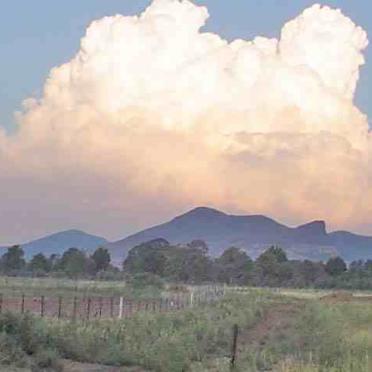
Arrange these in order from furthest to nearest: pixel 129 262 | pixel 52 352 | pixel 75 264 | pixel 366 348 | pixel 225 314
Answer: pixel 129 262
pixel 75 264
pixel 225 314
pixel 366 348
pixel 52 352

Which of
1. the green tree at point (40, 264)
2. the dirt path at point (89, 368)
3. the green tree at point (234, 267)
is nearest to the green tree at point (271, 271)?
the green tree at point (234, 267)

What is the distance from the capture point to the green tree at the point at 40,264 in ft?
436

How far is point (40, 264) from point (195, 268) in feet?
68.5

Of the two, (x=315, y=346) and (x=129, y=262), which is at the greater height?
(x=129, y=262)

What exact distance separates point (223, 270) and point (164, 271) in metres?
9.68

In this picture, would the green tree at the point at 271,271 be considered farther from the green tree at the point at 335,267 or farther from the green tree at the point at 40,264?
the green tree at the point at 40,264

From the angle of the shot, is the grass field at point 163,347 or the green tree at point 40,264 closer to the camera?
the grass field at point 163,347

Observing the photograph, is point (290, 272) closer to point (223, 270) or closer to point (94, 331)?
point (223, 270)

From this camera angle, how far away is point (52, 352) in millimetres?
21875

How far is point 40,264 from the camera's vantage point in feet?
443

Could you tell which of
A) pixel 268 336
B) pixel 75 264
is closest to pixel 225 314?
pixel 268 336

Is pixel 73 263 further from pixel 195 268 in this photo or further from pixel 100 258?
pixel 195 268

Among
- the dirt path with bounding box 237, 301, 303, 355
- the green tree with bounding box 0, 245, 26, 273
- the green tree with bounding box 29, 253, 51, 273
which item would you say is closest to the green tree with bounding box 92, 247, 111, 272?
the green tree with bounding box 29, 253, 51, 273

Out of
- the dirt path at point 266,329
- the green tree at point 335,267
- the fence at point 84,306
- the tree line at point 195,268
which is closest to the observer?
the dirt path at point 266,329
